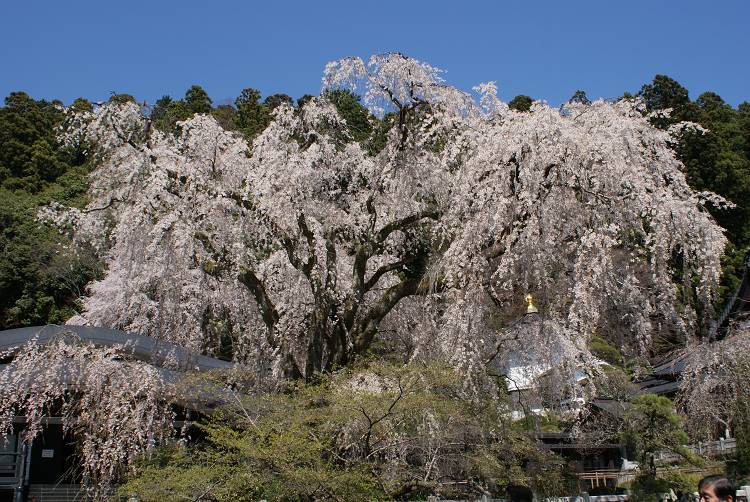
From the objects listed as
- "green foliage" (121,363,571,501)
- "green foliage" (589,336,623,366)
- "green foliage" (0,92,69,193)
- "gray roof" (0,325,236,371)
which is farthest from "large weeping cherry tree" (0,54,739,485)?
"green foliage" (0,92,69,193)

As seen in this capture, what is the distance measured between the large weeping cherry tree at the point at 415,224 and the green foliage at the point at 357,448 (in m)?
0.81

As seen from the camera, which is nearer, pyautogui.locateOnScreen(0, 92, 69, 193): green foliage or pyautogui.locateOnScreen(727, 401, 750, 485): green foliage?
pyautogui.locateOnScreen(727, 401, 750, 485): green foliage

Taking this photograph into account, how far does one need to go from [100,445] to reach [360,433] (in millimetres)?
3306

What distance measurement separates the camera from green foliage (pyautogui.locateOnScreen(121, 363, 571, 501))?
6609mm

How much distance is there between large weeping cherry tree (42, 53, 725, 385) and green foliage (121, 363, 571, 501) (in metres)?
0.81

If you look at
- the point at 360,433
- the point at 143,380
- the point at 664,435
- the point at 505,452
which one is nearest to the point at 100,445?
the point at 143,380

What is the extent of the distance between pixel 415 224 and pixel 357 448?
4.31 metres

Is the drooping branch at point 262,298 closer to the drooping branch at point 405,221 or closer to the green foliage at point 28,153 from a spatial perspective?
the drooping branch at point 405,221

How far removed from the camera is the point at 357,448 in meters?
7.66

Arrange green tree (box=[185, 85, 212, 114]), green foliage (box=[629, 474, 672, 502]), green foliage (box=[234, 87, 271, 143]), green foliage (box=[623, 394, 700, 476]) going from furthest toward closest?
green tree (box=[185, 85, 212, 114])
green foliage (box=[234, 87, 271, 143])
green foliage (box=[623, 394, 700, 476])
green foliage (box=[629, 474, 672, 502])

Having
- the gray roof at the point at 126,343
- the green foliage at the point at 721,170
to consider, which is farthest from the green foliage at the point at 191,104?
the green foliage at the point at 721,170

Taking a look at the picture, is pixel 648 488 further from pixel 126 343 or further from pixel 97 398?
pixel 126 343

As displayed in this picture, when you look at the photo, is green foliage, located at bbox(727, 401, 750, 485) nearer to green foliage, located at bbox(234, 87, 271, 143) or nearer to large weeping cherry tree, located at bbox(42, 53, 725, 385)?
large weeping cherry tree, located at bbox(42, 53, 725, 385)

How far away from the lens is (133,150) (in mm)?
10094
